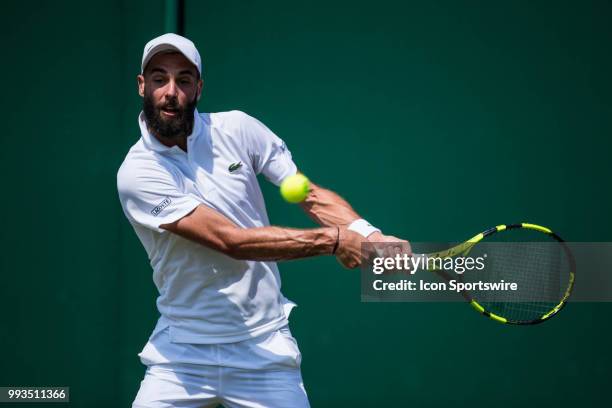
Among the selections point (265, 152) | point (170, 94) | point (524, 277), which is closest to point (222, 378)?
point (265, 152)

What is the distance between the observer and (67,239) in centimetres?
519

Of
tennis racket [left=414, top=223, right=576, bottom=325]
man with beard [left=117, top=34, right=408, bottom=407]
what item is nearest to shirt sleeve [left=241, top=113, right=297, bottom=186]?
man with beard [left=117, top=34, right=408, bottom=407]

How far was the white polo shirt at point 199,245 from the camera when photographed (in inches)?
136

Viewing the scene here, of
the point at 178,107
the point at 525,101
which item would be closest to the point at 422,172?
the point at 525,101

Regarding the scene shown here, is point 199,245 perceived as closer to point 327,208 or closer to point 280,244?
point 280,244

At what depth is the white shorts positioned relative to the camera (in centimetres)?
346

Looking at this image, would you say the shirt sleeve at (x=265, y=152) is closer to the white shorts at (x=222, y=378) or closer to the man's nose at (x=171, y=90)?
the man's nose at (x=171, y=90)

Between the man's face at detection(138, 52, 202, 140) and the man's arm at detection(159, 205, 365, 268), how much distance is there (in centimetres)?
36

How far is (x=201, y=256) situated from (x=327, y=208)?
502mm

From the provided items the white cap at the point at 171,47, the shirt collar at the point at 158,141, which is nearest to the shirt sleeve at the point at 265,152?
the shirt collar at the point at 158,141

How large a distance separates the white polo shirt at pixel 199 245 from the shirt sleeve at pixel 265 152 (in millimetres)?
73

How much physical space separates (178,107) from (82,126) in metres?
1.78

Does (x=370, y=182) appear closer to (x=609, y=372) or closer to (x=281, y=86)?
(x=281, y=86)

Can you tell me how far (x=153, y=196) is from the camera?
11.2 feet
